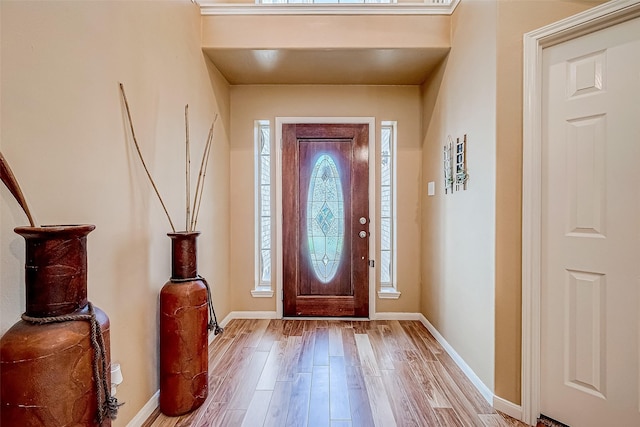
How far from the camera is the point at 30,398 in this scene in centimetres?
93

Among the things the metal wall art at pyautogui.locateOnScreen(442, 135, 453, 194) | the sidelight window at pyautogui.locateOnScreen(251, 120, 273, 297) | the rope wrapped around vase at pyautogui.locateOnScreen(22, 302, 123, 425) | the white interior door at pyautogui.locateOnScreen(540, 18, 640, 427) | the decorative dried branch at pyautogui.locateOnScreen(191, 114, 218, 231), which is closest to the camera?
the rope wrapped around vase at pyautogui.locateOnScreen(22, 302, 123, 425)

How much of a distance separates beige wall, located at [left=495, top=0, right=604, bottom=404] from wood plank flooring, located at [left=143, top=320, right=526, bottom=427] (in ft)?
1.12

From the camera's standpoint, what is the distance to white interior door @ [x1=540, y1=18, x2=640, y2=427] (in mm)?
1479

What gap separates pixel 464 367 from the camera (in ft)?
7.33

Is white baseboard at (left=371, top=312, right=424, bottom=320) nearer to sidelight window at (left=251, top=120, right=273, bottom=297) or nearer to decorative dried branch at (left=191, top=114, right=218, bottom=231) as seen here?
sidelight window at (left=251, top=120, right=273, bottom=297)

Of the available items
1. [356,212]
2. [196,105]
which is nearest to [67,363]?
[196,105]

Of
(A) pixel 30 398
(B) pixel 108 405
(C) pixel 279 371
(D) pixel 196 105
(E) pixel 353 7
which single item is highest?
(E) pixel 353 7

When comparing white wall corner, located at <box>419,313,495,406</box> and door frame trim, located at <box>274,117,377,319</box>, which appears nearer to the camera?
white wall corner, located at <box>419,313,495,406</box>

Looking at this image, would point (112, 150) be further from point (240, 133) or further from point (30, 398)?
point (240, 133)

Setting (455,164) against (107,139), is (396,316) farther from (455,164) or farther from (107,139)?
(107,139)

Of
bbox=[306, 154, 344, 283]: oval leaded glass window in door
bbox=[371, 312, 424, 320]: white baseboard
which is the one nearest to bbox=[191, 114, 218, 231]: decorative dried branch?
bbox=[306, 154, 344, 283]: oval leaded glass window in door

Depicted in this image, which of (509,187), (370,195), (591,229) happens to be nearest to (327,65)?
(370,195)

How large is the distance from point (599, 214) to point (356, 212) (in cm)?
200

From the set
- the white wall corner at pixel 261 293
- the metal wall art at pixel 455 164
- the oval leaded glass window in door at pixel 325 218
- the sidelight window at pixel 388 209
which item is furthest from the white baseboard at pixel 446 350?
the metal wall art at pixel 455 164
